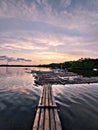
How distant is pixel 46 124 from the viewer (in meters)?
12.9

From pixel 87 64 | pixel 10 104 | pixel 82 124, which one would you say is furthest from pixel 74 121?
pixel 87 64

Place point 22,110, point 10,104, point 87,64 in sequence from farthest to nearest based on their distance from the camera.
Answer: point 87,64 < point 10,104 < point 22,110

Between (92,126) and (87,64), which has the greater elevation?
(87,64)

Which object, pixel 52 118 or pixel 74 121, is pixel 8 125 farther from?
pixel 74 121

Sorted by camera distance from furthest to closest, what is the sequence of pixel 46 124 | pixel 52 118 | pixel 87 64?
pixel 87 64 → pixel 52 118 → pixel 46 124

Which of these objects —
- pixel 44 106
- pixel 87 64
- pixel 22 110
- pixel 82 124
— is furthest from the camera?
pixel 87 64

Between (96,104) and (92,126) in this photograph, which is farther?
(96,104)

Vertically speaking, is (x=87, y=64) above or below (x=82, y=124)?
above

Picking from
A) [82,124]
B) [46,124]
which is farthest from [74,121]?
[46,124]

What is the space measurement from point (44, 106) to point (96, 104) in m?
8.44

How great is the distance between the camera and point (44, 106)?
18.2 m

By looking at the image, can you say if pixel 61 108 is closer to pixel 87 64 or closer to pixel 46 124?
pixel 46 124

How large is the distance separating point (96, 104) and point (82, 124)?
7989 mm

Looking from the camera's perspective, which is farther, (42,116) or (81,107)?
(81,107)
